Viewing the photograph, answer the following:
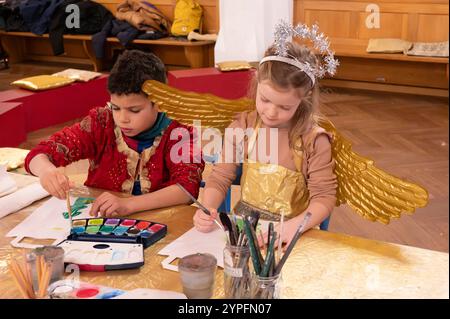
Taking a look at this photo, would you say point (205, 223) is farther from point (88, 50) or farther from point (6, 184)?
point (88, 50)

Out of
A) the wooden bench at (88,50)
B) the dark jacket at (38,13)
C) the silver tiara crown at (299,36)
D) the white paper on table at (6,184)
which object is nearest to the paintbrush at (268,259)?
the silver tiara crown at (299,36)

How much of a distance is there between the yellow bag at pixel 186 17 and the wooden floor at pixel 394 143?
5.43 feet

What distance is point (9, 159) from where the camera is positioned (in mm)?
1832

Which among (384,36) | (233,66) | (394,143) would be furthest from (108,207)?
(384,36)

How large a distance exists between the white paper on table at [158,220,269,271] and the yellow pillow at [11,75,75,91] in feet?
11.3

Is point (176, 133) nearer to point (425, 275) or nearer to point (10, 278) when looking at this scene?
point (10, 278)

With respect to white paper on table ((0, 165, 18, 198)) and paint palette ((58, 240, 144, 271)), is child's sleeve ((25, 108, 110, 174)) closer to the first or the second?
white paper on table ((0, 165, 18, 198))

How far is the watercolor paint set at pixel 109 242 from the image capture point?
109 cm

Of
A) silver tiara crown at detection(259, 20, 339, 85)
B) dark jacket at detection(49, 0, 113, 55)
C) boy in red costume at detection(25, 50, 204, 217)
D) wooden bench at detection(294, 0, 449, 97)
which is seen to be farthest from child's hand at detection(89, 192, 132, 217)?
dark jacket at detection(49, 0, 113, 55)

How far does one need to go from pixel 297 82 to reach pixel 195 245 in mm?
471

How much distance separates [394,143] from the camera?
385 centimetres

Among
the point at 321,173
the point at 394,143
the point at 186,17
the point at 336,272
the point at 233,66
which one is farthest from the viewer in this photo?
the point at 186,17
